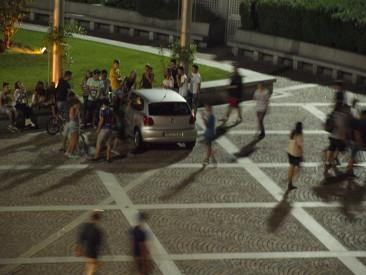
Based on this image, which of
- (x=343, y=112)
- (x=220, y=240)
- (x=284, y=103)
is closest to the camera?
(x=220, y=240)

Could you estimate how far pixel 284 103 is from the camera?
92.8 ft

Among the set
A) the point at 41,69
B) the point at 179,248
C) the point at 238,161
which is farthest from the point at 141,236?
the point at 41,69

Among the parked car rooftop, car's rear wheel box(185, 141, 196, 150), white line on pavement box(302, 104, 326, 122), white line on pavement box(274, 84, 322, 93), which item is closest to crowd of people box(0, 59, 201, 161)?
the parked car rooftop

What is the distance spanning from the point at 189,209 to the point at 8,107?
787cm

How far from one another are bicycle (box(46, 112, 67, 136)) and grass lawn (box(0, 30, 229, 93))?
433cm

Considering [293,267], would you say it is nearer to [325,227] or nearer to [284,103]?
[325,227]

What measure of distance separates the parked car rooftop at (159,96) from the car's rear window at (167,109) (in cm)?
15

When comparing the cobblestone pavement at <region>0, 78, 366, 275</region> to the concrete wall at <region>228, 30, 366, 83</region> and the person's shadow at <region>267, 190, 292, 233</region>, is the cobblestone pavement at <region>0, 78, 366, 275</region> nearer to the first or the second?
the person's shadow at <region>267, 190, 292, 233</region>

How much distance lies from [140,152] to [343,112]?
5203mm

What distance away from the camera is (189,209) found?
17922 mm

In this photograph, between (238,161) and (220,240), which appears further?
(238,161)

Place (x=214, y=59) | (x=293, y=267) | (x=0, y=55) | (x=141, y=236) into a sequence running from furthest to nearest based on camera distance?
(x=214, y=59) < (x=0, y=55) < (x=293, y=267) < (x=141, y=236)

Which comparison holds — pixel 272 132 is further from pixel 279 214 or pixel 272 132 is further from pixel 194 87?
pixel 279 214

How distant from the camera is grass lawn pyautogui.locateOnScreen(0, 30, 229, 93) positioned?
30109 millimetres
